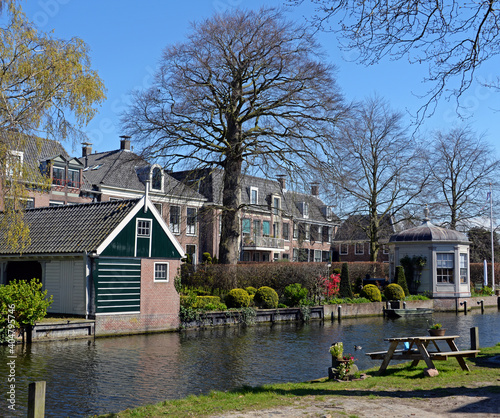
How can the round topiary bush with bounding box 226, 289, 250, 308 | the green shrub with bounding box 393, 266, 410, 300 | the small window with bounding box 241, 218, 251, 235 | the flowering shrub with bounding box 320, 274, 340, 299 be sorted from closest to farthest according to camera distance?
1. the round topiary bush with bounding box 226, 289, 250, 308
2. the flowering shrub with bounding box 320, 274, 340, 299
3. the green shrub with bounding box 393, 266, 410, 300
4. the small window with bounding box 241, 218, 251, 235

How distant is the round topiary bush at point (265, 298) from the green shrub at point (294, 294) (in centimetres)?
132

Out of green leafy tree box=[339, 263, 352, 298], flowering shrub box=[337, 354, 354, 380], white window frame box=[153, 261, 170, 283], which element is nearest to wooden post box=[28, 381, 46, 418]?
flowering shrub box=[337, 354, 354, 380]

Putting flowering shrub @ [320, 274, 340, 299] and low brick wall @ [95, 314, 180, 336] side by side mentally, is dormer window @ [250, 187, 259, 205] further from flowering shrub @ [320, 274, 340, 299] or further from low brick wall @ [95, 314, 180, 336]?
low brick wall @ [95, 314, 180, 336]

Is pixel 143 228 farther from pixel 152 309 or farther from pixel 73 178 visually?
pixel 73 178

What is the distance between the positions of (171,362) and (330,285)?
717 inches

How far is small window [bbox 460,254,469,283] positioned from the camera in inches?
1526

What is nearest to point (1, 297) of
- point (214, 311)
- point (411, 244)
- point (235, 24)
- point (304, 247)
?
→ point (214, 311)

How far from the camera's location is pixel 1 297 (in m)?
17.8

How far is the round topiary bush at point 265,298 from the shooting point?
28.9 metres

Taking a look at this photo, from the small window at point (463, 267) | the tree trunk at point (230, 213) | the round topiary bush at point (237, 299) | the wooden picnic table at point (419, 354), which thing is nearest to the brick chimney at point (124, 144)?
the tree trunk at point (230, 213)

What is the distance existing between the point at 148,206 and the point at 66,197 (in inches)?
687

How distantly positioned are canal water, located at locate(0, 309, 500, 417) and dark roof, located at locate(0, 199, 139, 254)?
393 cm

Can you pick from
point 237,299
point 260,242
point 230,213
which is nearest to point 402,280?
point 230,213

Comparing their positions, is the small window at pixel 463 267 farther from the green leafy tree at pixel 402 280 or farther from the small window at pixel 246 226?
the small window at pixel 246 226
